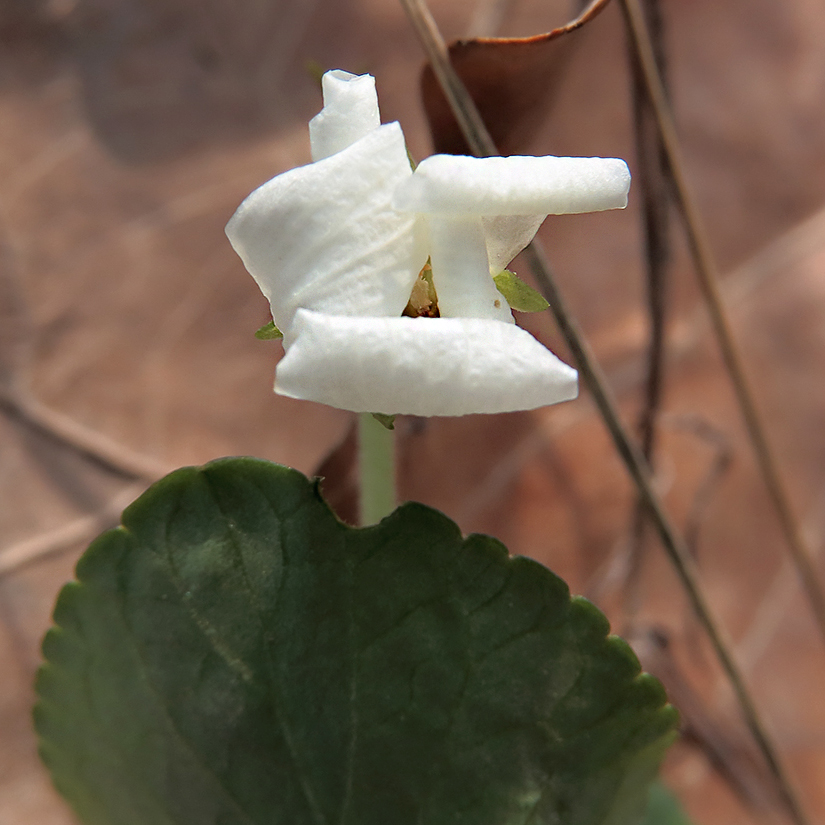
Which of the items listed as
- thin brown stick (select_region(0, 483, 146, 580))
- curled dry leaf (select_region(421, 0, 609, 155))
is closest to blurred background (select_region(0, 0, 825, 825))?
thin brown stick (select_region(0, 483, 146, 580))

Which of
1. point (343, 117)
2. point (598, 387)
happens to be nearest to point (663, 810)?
point (598, 387)

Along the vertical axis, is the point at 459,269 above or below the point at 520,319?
above

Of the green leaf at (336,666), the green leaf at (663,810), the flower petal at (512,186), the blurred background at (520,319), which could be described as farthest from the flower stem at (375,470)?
the green leaf at (663,810)

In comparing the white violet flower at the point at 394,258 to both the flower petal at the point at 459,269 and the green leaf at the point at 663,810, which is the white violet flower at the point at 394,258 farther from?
the green leaf at the point at 663,810

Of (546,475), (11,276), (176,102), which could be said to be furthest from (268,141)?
(546,475)

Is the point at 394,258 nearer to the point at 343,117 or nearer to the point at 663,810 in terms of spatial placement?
the point at 343,117

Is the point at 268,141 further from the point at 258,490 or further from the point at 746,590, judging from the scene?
the point at 746,590

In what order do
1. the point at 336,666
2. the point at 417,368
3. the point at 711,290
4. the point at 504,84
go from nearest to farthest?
the point at 417,368 < the point at 336,666 < the point at 504,84 < the point at 711,290
